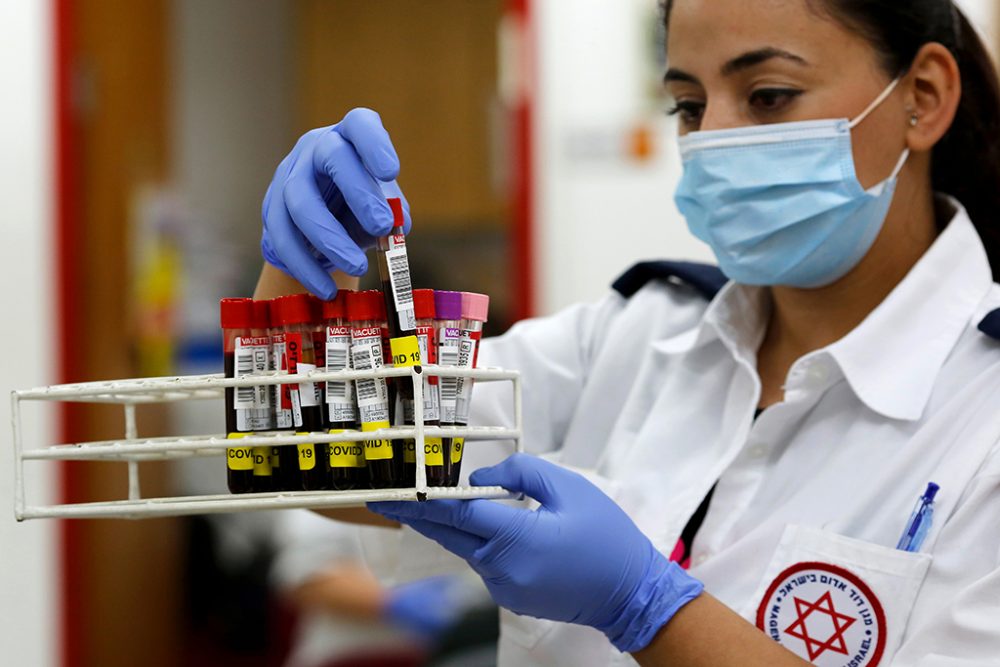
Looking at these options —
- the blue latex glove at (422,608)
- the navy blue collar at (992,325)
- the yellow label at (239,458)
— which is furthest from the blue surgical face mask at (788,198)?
the blue latex glove at (422,608)

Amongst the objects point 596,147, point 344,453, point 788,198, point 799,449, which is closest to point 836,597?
point 799,449

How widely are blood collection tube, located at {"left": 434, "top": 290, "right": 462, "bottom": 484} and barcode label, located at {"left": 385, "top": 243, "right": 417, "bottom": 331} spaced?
33mm

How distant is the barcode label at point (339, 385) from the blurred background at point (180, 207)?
1.30 meters

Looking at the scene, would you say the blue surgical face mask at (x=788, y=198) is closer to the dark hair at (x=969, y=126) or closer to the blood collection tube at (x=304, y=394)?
the dark hair at (x=969, y=126)

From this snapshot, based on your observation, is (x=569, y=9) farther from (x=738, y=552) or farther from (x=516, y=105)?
(x=738, y=552)

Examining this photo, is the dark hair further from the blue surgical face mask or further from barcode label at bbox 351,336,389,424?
barcode label at bbox 351,336,389,424

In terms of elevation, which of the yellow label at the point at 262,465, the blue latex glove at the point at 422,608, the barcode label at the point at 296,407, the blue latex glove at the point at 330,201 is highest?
the blue latex glove at the point at 330,201

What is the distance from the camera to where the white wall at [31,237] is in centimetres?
250

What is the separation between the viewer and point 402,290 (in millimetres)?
862

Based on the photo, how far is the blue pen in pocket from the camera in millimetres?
1074

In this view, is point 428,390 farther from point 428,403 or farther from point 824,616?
point 824,616

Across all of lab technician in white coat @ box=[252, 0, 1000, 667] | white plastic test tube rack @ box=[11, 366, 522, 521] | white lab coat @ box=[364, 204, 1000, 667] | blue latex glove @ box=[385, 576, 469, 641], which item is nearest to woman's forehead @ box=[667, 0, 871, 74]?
lab technician in white coat @ box=[252, 0, 1000, 667]

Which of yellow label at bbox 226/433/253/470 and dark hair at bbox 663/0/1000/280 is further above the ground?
dark hair at bbox 663/0/1000/280

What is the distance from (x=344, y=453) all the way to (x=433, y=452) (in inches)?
2.8
